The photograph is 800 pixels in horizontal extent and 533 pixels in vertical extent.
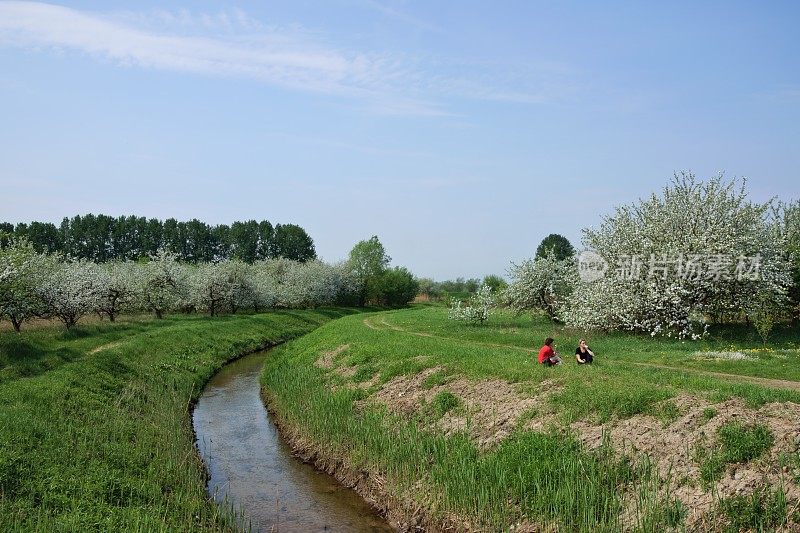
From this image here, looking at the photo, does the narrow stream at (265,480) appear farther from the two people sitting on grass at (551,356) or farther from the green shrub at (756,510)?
the two people sitting on grass at (551,356)

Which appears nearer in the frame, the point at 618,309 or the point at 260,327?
the point at 618,309

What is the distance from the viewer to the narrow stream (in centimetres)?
1730

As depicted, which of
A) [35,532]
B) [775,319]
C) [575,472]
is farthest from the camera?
[775,319]

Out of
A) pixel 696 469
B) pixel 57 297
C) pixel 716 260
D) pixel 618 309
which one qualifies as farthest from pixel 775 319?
pixel 57 297

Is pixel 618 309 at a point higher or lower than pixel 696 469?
higher

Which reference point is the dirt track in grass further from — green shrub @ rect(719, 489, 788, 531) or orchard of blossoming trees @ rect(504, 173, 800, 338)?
orchard of blossoming trees @ rect(504, 173, 800, 338)

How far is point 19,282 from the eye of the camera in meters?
35.3

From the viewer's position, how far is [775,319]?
40.9 m

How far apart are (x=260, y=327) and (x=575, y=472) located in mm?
52971

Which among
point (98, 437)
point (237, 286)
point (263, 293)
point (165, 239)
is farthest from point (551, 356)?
point (165, 239)

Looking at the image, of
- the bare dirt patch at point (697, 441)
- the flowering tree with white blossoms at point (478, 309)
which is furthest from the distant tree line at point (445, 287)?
the bare dirt patch at point (697, 441)

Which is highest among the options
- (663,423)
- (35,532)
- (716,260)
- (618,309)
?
(716,260)

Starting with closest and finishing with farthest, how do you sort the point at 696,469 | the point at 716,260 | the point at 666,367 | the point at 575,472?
the point at 696,469 < the point at 575,472 < the point at 666,367 < the point at 716,260

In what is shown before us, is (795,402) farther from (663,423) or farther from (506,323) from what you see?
(506,323)
